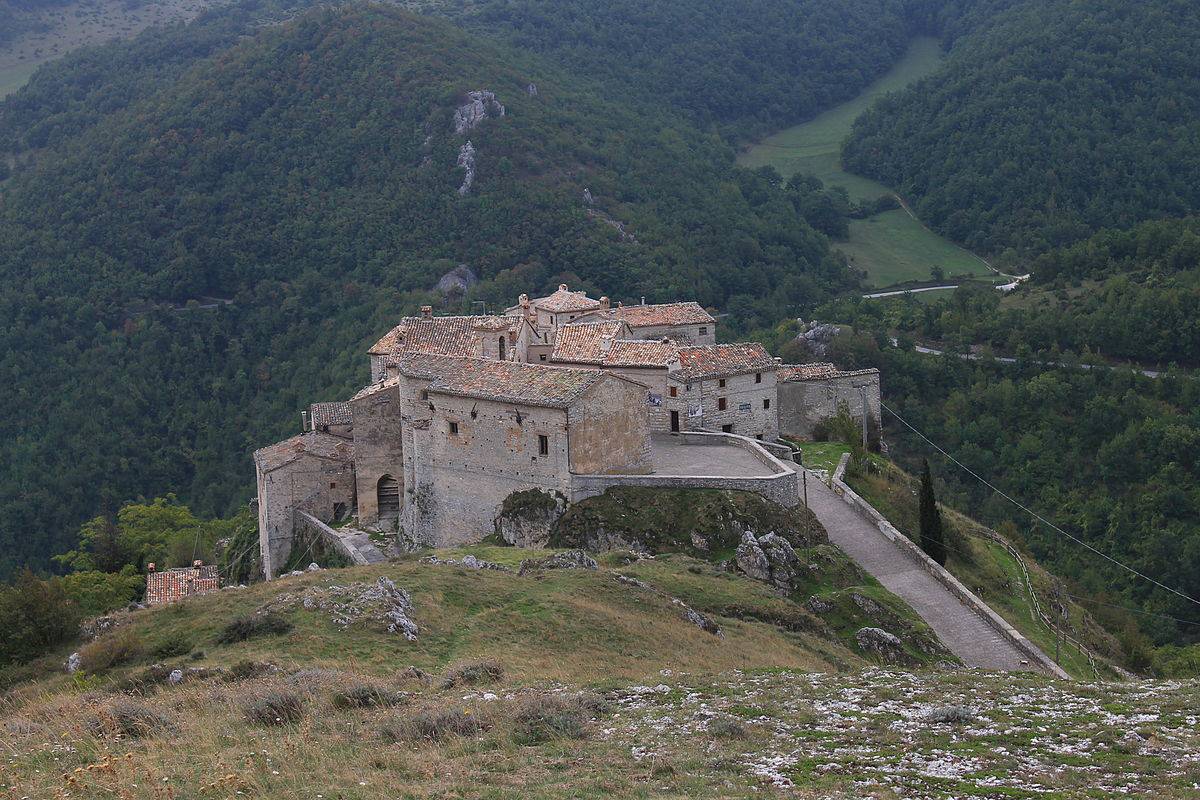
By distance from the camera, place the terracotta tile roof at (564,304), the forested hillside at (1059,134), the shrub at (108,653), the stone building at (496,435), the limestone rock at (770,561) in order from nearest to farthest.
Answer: the shrub at (108,653) → the limestone rock at (770,561) → the stone building at (496,435) → the terracotta tile roof at (564,304) → the forested hillside at (1059,134)

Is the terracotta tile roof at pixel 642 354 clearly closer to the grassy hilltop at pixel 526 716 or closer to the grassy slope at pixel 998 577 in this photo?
the grassy slope at pixel 998 577

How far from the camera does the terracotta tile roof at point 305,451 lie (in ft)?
136

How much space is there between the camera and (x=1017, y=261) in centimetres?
11519

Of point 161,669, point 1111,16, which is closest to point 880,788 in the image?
point 161,669

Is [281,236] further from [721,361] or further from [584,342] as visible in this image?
[721,361]

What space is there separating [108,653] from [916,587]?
819 inches

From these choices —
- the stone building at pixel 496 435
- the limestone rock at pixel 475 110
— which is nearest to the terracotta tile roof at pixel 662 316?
the stone building at pixel 496 435

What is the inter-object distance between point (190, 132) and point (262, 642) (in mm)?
96776

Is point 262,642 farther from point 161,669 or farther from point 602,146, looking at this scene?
point 602,146

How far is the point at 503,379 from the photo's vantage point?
37.6 meters

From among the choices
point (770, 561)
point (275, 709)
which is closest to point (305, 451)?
point (770, 561)

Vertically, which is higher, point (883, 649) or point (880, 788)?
point (880, 788)

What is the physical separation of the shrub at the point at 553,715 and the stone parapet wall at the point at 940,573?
13.2 metres

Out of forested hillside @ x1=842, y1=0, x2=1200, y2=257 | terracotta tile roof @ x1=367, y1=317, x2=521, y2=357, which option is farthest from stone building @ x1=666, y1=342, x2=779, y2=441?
forested hillside @ x1=842, y1=0, x2=1200, y2=257
